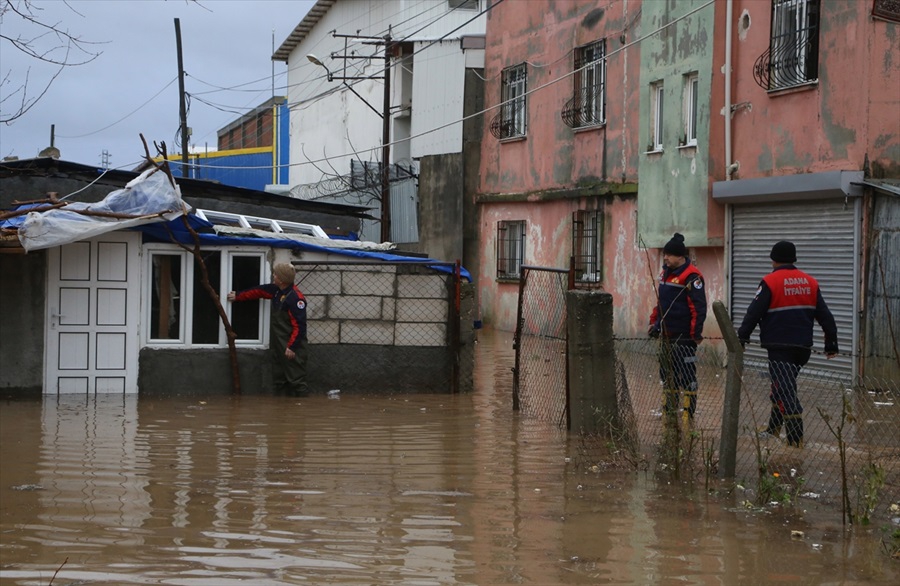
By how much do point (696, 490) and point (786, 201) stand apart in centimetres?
944

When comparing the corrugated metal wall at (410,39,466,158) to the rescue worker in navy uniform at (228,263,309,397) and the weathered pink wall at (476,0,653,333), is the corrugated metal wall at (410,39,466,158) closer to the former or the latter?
the weathered pink wall at (476,0,653,333)

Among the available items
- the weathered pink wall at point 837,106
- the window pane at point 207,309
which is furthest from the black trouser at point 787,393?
the window pane at point 207,309

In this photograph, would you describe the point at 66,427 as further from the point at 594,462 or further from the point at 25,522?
the point at 594,462

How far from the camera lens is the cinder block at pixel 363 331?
15.0 metres

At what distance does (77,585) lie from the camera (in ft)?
20.3

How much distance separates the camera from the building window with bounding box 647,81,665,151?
69.1ft

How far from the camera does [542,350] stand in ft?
69.5

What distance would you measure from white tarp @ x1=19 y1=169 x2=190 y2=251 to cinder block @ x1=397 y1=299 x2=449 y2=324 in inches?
116

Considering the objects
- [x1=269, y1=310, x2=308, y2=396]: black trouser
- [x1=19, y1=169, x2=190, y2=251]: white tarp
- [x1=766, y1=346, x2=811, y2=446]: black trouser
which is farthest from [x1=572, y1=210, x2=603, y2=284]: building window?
[x1=766, y1=346, x2=811, y2=446]: black trouser

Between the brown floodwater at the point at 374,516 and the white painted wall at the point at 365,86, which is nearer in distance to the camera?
the brown floodwater at the point at 374,516

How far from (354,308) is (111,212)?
317cm

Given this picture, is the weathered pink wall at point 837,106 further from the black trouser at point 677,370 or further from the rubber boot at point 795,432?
the rubber boot at point 795,432

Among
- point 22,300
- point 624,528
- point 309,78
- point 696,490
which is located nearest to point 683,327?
point 696,490

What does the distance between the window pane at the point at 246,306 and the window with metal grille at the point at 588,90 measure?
10388 millimetres
